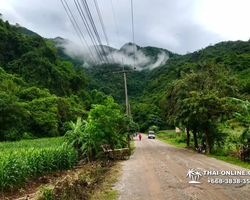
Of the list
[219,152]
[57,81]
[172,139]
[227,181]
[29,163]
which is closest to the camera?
[227,181]

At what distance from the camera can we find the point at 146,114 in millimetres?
78188

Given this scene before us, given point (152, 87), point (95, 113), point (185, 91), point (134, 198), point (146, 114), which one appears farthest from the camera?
point (152, 87)

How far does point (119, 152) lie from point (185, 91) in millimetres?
8965

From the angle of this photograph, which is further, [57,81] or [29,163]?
[57,81]

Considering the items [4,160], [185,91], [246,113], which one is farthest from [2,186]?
[185,91]

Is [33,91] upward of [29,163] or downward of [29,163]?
upward

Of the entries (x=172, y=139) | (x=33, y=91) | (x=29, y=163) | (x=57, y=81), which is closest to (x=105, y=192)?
(x=29, y=163)

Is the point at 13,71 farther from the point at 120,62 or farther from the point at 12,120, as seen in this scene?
the point at 120,62

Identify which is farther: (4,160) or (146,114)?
(146,114)

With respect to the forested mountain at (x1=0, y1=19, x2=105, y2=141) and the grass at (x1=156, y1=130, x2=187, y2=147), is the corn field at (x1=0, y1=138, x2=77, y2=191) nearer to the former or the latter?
Answer: the grass at (x1=156, y1=130, x2=187, y2=147)
